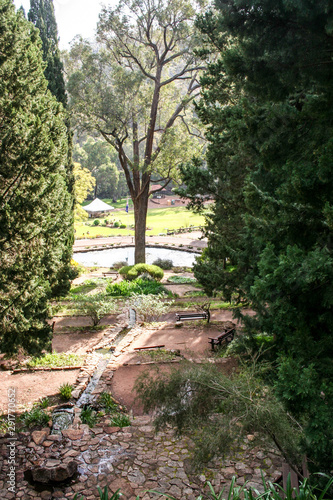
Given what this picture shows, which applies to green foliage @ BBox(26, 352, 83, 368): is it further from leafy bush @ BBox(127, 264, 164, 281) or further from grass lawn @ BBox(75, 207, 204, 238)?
grass lawn @ BBox(75, 207, 204, 238)

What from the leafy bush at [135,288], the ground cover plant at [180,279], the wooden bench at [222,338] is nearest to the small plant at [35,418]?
the wooden bench at [222,338]

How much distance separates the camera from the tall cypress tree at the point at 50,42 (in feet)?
57.6

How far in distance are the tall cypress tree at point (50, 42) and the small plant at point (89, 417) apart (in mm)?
13404

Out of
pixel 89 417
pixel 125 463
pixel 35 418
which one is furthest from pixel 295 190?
pixel 35 418


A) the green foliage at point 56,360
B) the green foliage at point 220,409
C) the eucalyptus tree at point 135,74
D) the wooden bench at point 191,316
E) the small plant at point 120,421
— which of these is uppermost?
the eucalyptus tree at point 135,74

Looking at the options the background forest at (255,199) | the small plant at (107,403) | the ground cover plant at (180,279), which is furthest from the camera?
the ground cover plant at (180,279)

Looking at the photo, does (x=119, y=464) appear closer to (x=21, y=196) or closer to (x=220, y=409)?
(x=220, y=409)

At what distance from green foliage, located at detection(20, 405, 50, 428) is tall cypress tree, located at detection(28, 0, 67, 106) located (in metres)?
13.4

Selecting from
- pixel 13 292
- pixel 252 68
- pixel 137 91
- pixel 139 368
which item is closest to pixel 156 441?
pixel 139 368

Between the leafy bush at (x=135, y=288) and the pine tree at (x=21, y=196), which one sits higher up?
the pine tree at (x=21, y=196)

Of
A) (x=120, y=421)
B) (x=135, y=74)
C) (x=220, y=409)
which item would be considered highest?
(x=135, y=74)

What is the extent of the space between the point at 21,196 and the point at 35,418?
4.31m

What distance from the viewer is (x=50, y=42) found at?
1817 cm

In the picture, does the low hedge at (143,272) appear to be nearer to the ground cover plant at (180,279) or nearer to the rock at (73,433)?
the ground cover plant at (180,279)
